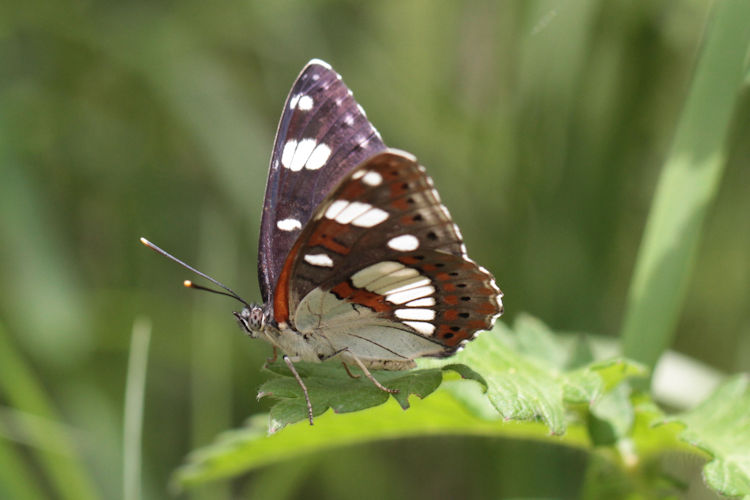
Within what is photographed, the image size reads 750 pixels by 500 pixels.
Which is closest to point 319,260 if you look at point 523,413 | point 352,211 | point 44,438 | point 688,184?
point 352,211

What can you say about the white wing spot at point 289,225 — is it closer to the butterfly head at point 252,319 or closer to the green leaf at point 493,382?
the butterfly head at point 252,319

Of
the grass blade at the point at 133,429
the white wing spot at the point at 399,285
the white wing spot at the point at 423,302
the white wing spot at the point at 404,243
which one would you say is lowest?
the grass blade at the point at 133,429

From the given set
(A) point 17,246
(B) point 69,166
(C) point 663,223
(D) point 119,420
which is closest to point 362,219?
(C) point 663,223

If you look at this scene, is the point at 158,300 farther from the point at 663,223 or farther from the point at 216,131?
the point at 663,223

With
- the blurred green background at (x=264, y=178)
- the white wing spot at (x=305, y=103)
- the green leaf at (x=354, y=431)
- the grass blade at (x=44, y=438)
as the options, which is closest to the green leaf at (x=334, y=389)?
the green leaf at (x=354, y=431)

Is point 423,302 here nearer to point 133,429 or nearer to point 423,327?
point 423,327

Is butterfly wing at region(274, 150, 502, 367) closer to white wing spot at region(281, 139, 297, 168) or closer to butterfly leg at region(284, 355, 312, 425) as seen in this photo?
butterfly leg at region(284, 355, 312, 425)

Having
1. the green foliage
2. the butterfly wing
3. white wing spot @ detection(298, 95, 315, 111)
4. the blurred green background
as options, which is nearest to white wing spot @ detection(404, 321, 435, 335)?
the butterfly wing
